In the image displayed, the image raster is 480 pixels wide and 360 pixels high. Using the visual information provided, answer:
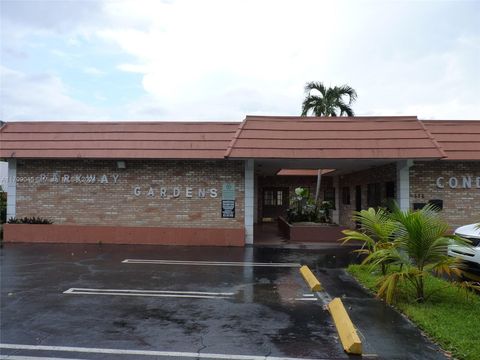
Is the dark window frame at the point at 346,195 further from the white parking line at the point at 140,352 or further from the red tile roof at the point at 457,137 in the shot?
the white parking line at the point at 140,352

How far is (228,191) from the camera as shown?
53.4ft

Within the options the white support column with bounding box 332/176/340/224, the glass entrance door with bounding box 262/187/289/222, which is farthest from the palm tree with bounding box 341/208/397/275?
the glass entrance door with bounding box 262/187/289/222

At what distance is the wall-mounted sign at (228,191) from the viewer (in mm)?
16250

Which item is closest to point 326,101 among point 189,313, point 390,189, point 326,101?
point 326,101

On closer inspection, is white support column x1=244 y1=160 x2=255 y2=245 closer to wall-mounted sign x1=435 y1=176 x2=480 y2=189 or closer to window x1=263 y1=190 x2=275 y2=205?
wall-mounted sign x1=435 y1=176 x2=480 y2=189

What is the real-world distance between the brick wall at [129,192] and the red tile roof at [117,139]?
30.4 inches

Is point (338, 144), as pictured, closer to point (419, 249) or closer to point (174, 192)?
point (174, 192)

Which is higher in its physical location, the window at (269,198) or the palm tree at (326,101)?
the palm tree at (326,101)

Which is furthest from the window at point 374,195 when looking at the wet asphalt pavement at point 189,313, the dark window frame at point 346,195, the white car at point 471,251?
the white car at point 471,251

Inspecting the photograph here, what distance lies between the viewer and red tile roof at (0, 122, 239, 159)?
51.9ft

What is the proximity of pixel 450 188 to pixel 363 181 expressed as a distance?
4.99m

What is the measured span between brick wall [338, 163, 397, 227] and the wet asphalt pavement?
6344mm

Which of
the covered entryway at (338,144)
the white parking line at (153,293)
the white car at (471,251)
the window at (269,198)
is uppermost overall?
the covered entryway at (338,144)

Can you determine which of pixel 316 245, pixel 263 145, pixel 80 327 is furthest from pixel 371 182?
pixel 80 327
